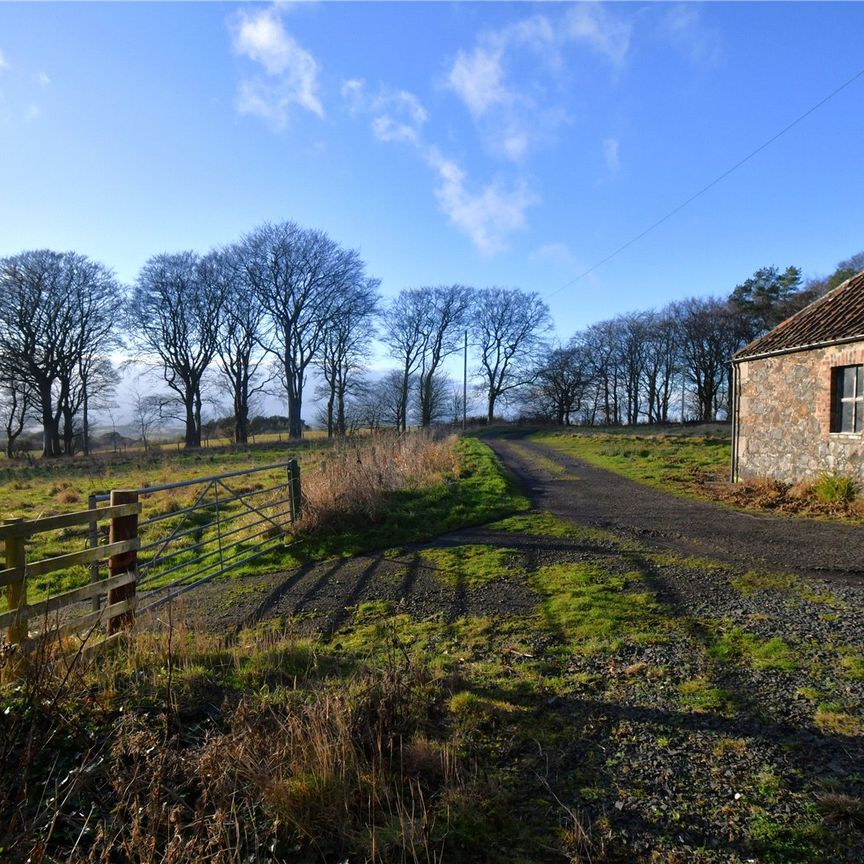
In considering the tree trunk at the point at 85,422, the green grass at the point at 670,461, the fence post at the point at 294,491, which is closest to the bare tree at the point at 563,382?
the green grass at the point at 670,461

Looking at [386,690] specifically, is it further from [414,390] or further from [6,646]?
[414,390]

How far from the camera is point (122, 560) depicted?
202 inches

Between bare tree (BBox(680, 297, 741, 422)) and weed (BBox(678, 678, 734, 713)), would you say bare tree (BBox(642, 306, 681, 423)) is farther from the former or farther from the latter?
weed (BBox(678, 678, 734, 713))

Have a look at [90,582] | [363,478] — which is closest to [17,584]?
[90,582]

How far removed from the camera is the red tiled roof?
10.9 metres

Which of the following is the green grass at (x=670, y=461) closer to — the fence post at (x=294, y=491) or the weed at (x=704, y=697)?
the fence post at (x=294, y=491)

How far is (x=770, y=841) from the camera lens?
234cm

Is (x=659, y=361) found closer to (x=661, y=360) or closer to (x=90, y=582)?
(x=661, y=360)

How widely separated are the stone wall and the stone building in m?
0.02

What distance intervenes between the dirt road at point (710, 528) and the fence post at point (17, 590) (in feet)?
24.3

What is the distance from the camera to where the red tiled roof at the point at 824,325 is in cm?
1094

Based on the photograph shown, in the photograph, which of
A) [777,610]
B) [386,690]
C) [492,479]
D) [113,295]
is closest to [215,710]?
[386,690]

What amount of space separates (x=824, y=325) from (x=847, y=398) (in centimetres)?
191

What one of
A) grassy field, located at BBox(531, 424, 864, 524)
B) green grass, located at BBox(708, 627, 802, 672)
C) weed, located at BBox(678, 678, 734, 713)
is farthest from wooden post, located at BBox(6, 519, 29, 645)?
grassy field, located at BBox(531, 424, 864, 524)
